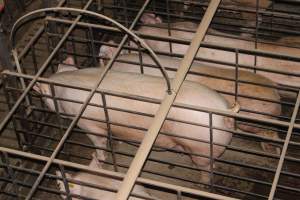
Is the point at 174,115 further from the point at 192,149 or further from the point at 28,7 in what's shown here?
the point at 28,7

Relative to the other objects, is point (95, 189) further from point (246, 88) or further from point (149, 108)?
point (246, 88)

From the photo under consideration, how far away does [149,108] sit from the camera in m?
3.35

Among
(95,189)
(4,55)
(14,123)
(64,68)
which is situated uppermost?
(64,68)

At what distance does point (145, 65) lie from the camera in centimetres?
355

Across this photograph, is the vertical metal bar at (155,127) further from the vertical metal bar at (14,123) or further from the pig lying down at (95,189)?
the vertical metal bar at (14,123)

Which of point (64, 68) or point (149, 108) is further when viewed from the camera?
point (64, 68)

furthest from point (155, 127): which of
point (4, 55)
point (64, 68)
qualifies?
point (64, 68)

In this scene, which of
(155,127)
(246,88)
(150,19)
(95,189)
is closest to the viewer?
(155,127)

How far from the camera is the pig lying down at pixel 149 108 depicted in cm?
317

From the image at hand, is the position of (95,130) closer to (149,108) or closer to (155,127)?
(149,108)

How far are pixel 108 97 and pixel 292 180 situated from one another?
1355mm

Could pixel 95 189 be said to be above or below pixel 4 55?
below

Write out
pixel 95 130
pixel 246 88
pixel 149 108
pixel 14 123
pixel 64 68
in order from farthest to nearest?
pixel 64 68, pixel 95 130, pixel 246 88, pixel 149 108, pixel 14 123

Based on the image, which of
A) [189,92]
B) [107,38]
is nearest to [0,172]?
[189,92]
